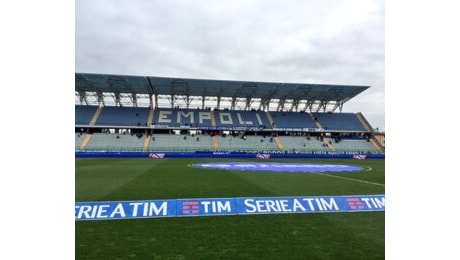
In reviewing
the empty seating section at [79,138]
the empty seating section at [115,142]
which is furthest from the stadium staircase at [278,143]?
the empty seating section at [79,138]

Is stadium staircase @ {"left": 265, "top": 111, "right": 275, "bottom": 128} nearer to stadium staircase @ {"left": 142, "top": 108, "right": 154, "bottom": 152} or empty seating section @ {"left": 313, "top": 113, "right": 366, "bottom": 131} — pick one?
empty seating section @ {"left": 313, "top": 113, "right": 366, "bottom": 131}

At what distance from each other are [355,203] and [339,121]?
49019 millimetres

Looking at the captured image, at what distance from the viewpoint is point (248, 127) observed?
50562mm

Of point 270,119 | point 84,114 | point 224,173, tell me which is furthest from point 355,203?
point 84,114

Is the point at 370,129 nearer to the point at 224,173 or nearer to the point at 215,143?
the point at 215,143

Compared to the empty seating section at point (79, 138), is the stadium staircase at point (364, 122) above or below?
above

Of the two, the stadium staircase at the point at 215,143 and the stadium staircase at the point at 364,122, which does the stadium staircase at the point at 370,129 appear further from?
the stadium staircase at the point at 215,143

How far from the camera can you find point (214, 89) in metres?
46.4

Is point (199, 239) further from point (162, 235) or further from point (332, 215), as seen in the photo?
point (332, 215)

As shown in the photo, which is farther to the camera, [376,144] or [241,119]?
[241,119]

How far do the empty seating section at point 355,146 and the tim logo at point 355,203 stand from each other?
40.7 metres

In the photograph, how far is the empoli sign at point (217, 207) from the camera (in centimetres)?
737
